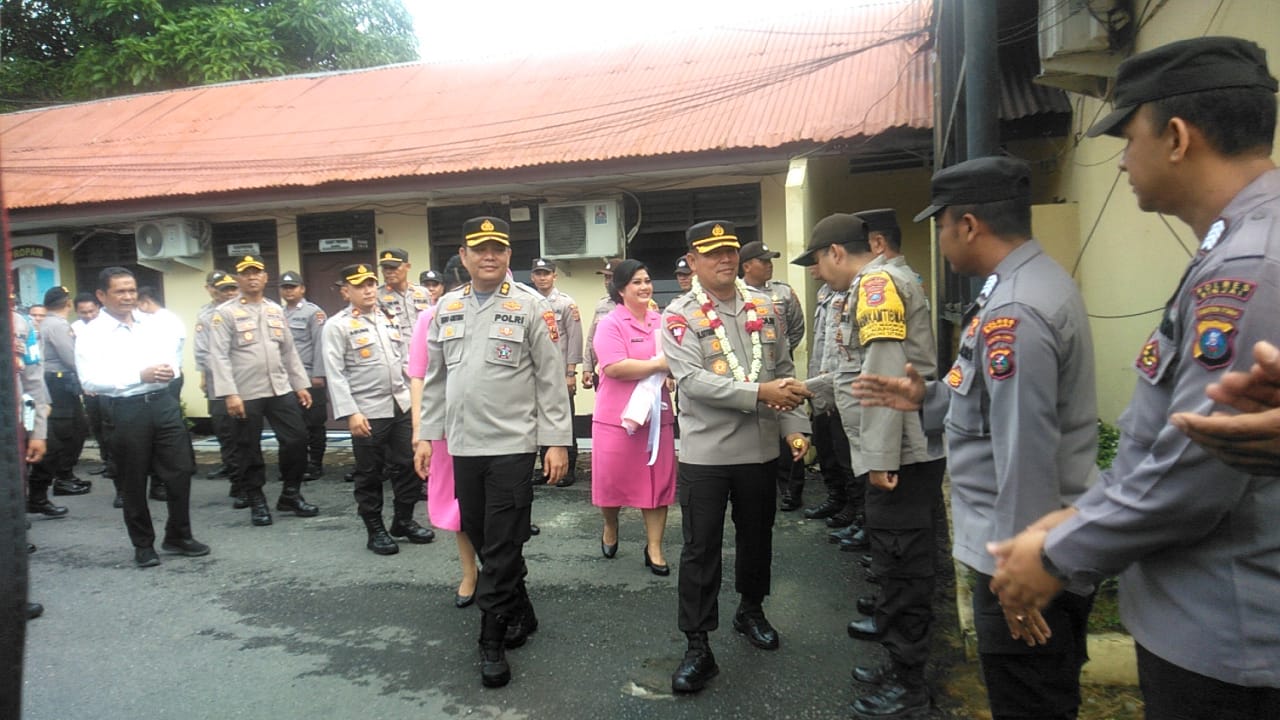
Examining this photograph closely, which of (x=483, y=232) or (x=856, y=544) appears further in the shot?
(x=856, y=544)

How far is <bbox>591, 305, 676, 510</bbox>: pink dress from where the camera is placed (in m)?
4.76

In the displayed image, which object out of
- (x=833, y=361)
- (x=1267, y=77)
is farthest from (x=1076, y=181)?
(x=1267, y=77)

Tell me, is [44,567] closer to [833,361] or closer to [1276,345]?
[833,361]

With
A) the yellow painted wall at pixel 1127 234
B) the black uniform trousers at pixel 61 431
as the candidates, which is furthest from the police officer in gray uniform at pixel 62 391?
the yellow painted wall at pixel 1127 234

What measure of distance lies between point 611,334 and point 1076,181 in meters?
4.93

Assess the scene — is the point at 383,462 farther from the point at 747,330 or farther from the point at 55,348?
the point at 55,348

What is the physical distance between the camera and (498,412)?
370 cm

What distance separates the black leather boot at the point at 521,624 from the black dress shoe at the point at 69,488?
6.23 metres

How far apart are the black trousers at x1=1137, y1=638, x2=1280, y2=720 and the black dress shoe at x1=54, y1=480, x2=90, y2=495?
904cm

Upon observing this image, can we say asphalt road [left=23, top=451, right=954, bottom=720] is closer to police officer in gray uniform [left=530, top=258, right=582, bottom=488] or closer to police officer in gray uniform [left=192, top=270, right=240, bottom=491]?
police officer in gray uniform [left=192, top=270, right=240, bottom=491]

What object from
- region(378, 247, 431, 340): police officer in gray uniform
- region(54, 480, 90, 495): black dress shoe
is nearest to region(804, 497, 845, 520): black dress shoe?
region(378, 247, 431, 340): police officer in gray uniform

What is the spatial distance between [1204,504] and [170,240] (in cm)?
1190

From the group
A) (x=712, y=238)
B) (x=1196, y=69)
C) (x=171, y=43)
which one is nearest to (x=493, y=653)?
(x=712, y=238)

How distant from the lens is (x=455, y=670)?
361 centimetres
